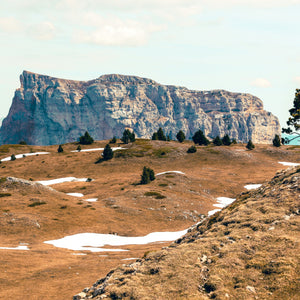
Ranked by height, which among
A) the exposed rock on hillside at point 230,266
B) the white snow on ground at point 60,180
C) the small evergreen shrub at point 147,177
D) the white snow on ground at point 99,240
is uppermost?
the exposed rock on hillside at point 230,266

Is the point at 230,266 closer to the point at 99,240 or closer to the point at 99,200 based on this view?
the point at 99,240

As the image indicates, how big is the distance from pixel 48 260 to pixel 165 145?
98492 millimetres

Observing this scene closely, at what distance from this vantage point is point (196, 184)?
85875mm

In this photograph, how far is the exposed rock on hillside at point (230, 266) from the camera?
15.9 metres

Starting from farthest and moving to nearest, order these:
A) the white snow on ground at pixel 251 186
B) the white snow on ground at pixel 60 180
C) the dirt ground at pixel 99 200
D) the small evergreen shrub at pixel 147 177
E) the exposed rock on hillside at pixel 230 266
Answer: the white snow on ground at pixel 60 180
the white snow on ground at pixel 251 186
the small evergreen shrub at pixel 147 177
the dirt ground at pixel 99 200
the exposed rock on hillside at pixel 230 266

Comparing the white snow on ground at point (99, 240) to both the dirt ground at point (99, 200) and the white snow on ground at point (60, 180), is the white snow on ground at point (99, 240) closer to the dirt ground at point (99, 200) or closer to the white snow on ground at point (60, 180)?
the dirt ground at point (99, 200)

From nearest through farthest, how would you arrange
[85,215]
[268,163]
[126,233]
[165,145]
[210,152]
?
[126,233], [85,215], [268,163], [210,152], [165,145]

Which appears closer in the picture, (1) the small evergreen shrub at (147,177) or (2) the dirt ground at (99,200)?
(2) the dirt ground at (99,200)

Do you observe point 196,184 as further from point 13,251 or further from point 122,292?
point 122,292

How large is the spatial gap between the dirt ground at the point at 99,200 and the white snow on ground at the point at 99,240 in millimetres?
1851

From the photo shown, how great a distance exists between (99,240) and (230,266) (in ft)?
107

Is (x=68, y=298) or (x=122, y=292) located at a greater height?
(x=122, y=292)

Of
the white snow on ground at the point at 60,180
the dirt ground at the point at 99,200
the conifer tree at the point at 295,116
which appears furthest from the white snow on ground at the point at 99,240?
the white snow on ground at the point at 60,180

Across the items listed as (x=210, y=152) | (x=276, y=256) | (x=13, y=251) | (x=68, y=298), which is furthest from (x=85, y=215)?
(x=210, y=152)
